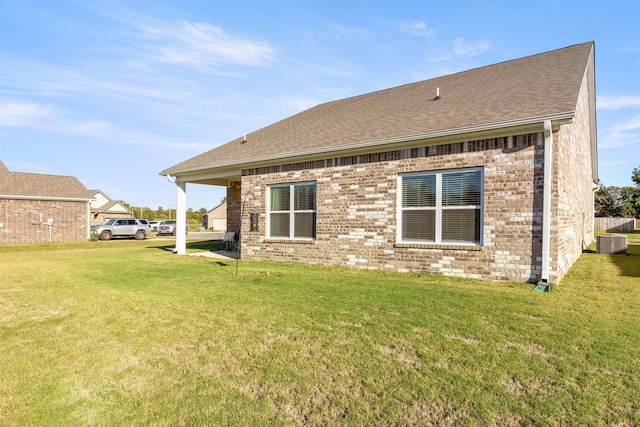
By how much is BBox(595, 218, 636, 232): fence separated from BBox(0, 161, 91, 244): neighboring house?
4646 centimetres

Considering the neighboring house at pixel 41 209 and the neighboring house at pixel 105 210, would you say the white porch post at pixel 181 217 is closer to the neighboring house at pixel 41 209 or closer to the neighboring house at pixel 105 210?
the neighboring house at pixel 41 209

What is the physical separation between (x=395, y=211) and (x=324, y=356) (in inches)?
216

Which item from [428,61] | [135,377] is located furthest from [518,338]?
[428,61]

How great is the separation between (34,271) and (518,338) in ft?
37.4

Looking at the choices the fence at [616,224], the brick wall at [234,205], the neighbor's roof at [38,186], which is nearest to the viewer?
the brick wall at [234,205]

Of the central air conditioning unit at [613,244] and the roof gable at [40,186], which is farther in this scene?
the roof gable at [40,186]

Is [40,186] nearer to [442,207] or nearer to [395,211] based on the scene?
[395,211]

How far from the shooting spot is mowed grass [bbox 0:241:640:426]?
2498 millimetres

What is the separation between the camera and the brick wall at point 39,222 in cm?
2186

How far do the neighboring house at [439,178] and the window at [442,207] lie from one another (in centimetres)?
2

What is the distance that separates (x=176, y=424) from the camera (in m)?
2.36

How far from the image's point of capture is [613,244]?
12.2m

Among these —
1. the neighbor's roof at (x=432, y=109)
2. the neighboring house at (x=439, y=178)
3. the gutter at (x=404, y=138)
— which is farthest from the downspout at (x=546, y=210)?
the neighbor's roof at (x=432, y=109)

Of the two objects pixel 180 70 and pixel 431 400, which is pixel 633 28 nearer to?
pixel 431 400
